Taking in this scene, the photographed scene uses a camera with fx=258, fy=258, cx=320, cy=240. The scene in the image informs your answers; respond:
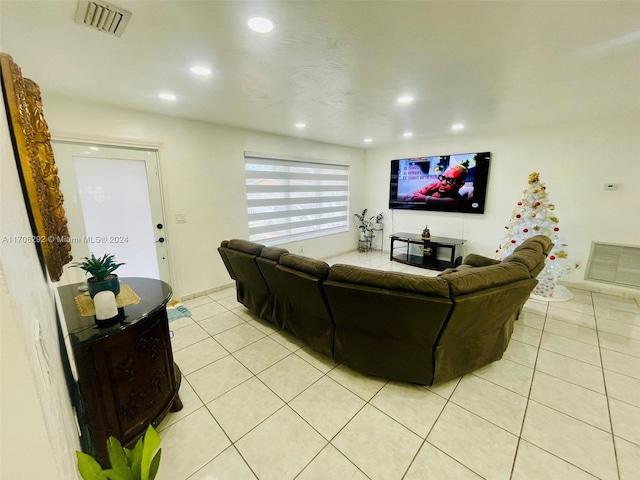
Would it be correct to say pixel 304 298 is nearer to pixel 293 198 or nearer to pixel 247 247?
pixel 247 247

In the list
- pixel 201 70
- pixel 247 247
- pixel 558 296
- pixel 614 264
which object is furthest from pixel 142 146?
pixel 614 264

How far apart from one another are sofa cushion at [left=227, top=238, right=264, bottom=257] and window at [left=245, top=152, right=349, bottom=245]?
60.3 inches

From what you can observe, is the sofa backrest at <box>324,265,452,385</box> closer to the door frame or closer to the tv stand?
the door frame

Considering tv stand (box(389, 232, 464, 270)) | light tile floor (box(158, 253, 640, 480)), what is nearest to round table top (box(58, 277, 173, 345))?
light tile floor (box(158, 253, 640, 480))

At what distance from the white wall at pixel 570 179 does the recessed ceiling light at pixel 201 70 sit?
4.35 meters

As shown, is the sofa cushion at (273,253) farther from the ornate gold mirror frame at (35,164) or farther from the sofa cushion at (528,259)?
the sofa cushion at (528,259)

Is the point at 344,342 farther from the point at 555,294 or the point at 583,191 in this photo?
the point at 583,191

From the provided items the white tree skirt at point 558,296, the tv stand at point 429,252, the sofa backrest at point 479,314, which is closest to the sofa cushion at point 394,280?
the sofa backrest at point 479,314

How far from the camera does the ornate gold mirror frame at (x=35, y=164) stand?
0.91m

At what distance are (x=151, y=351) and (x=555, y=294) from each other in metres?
4.99

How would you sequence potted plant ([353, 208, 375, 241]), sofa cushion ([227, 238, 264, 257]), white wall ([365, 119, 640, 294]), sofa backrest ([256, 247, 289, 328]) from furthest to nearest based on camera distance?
potted plant ([353, 208, 375, 241]) < white wall ([365, 119, 640, 294]) < sofa cushion ([227, 238, 264, 257]) < sofa backrest ([256, 247, 289, 328])

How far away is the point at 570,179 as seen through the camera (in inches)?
154

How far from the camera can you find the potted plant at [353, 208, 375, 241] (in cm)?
646

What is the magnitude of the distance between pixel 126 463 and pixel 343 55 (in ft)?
8.10
